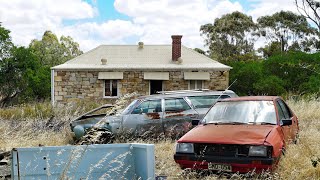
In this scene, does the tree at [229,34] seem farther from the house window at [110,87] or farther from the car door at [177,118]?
the car door at [177,118]

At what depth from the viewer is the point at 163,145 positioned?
33.1ft

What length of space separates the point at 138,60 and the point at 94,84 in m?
3.24

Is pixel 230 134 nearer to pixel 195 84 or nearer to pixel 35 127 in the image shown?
pixel 35 127

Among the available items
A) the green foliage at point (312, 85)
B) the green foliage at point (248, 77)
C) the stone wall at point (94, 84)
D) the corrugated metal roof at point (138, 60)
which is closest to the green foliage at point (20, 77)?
the stone wall at point (94, 84)

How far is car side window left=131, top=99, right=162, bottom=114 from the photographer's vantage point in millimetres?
11281

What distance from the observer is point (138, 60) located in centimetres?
2819

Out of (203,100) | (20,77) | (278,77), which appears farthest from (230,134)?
(20,77)

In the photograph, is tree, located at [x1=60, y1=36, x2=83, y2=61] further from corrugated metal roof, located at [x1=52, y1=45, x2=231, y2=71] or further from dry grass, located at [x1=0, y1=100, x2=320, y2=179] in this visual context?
dry grass, located at [x1=0, y1=100, x2=320, y2=179]

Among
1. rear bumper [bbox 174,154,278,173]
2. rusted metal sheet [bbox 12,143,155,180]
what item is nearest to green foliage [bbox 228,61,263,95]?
rear bumper [bbox 174,154,278,173]

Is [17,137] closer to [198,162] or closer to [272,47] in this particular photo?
[198,162]

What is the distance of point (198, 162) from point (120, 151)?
2.21 meters

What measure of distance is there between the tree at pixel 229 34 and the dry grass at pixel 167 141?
34.7m

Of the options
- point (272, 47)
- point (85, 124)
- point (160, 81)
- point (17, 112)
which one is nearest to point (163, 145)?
point (85, 124)

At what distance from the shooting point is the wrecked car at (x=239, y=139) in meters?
6.68
